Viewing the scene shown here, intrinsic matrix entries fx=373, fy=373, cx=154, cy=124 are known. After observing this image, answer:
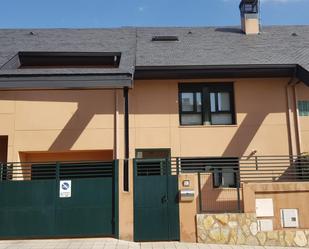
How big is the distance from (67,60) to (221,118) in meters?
6.56

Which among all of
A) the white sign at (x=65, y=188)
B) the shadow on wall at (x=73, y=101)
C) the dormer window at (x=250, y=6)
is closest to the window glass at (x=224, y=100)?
the shadow on wall at (x=73, y=101)

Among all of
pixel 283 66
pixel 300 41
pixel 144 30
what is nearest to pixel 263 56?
pixel 283 66

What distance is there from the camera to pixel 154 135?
1373 centimetres

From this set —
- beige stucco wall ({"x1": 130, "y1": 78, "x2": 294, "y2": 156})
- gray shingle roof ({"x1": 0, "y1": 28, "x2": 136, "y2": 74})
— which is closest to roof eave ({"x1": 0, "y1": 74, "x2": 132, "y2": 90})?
gray shingle roof ({"x1": 0, "y1": 28, "x2": 136, "y2": 74})

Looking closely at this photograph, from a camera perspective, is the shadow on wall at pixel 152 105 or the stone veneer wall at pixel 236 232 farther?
the shadow on wall at pixel 152 105

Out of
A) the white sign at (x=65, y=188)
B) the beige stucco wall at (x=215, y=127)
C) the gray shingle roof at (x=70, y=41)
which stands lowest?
the white sign at (x=65, y=188)

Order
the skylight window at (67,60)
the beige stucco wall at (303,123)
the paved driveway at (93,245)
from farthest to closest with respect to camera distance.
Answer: the skylight window at (67,60) → the beige stucco wall at (303,123) → the paved driveway at (93,245)

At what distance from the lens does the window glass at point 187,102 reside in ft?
46.5

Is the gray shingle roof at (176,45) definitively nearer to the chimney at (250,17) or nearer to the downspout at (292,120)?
the chimney at (250,17)

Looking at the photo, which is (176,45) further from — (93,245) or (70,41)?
(93,245)

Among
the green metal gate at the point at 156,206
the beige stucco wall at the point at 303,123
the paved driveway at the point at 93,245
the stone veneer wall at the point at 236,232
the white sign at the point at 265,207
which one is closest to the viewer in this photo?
the paved driveway at the point at 93,245

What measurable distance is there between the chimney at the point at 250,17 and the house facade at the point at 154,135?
2.32ft

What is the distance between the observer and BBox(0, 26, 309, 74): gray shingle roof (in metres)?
13.9

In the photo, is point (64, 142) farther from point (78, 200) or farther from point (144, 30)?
point (144, 30)
